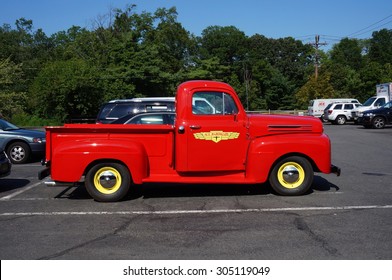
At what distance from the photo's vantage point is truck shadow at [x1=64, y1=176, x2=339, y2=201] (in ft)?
27.3

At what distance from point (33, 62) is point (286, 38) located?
186 feet

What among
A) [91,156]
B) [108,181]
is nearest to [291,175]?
[108,181]

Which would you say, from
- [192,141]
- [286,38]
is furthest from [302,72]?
[192,141]

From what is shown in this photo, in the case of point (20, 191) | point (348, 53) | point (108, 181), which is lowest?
point (20, 191)

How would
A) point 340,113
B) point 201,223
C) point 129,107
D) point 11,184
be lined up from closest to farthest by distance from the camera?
point 201,223 → point 11,184 → point 129,107 → point 340,113

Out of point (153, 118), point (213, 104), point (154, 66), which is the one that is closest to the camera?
point (213, 104)

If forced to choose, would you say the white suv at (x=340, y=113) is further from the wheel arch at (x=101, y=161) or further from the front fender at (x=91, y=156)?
the wheel arch at (x=101, y=161)

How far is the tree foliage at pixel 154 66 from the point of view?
37969 mm

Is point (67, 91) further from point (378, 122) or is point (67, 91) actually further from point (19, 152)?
point (19, 152)

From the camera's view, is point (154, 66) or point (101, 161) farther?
point (154, 66)

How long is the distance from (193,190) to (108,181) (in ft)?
5.97

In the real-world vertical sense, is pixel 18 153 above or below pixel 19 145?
below

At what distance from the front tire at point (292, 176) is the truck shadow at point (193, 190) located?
35 cm

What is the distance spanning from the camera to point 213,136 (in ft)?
25.2
